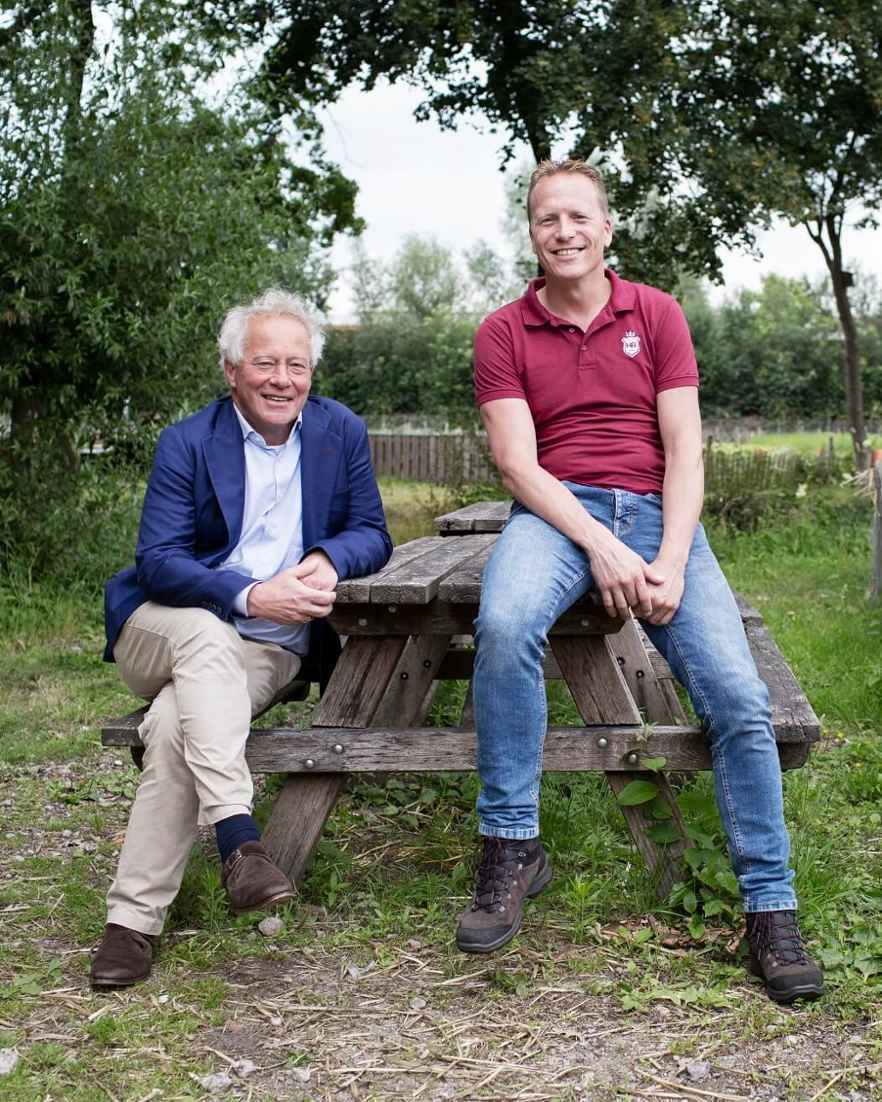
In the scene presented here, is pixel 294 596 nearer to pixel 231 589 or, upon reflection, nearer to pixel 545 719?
pixel 231 589

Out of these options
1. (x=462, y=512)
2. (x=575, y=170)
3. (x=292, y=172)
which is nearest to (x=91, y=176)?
(x=462, y=512)

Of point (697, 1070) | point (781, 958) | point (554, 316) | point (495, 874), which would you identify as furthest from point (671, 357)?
point (697, 1070)

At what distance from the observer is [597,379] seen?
3447 millimetres

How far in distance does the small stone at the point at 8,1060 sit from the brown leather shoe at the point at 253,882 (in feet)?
1.90

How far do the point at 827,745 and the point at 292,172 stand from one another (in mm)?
12332

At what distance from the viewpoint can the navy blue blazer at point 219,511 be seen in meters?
3.32

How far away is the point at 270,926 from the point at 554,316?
1.83 metres

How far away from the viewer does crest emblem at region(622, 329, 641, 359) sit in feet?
11.3

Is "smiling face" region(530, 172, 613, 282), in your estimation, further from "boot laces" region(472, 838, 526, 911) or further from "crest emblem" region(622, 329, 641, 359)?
"boot laces" region(472, 838, 526, 911)

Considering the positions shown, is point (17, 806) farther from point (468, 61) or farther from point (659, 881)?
point (468, 61)

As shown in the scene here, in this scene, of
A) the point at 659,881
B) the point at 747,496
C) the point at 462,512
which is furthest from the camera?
the point at 747,496

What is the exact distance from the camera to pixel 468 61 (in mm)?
14875

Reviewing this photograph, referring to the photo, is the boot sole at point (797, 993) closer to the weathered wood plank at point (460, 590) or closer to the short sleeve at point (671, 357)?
the weathered wood plank at point (460, 590)

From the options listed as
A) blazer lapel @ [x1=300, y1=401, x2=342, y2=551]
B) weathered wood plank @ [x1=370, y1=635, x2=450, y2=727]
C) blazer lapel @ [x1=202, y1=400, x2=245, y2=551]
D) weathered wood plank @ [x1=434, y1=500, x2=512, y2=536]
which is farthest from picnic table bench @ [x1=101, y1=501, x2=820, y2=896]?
weathered wood plank @ [x1=434, y1=500, x2=512, y2=536]
